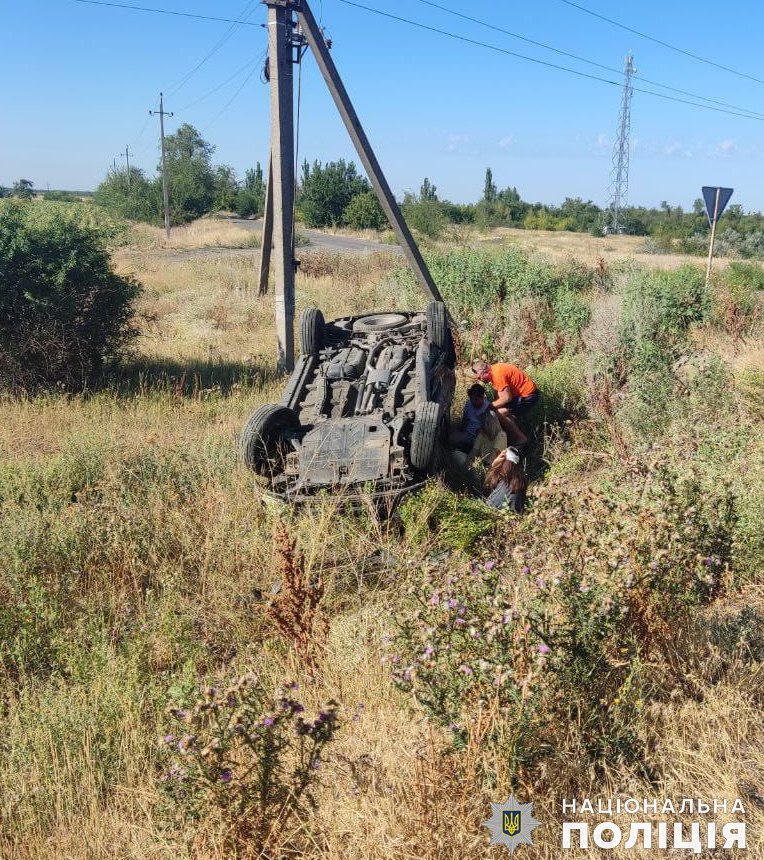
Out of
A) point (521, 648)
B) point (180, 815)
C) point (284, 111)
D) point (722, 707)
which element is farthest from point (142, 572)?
point (284, 111)

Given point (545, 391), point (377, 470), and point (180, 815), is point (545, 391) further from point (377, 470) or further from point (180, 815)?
point (180, 815)

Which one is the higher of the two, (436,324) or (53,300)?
(53,300)

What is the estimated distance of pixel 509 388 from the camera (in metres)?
8.63

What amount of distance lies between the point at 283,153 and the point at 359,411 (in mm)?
4532

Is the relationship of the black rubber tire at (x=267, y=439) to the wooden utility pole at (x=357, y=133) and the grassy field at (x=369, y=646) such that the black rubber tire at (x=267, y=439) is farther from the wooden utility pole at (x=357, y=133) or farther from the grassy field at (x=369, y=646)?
the wooden utility pole at (x=357, y=133)

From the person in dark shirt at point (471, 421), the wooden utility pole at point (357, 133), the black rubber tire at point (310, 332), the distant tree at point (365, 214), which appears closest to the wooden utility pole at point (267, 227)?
the wooden utility pole at point (357, 133)

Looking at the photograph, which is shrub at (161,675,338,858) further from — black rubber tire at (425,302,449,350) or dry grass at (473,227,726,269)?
dry grass at (473,227,726,269)

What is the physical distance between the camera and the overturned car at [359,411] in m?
6.38

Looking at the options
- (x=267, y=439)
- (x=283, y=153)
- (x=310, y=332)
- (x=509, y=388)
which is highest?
(x=283, y=153)

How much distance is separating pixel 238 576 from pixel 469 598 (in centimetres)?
271

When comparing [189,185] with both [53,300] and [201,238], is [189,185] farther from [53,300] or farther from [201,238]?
[53,300]

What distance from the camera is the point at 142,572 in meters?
5.42

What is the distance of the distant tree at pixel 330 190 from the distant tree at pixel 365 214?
1731mm

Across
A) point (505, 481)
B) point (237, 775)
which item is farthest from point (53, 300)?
point (237, 775)
